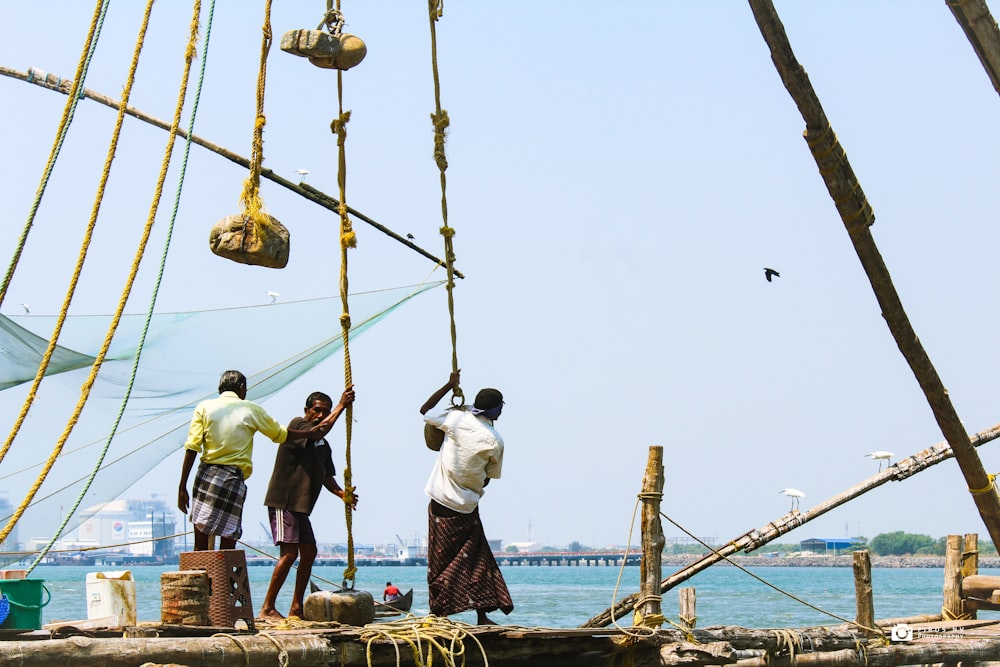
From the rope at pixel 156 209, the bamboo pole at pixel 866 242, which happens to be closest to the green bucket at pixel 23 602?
the rope at pixel 156 209

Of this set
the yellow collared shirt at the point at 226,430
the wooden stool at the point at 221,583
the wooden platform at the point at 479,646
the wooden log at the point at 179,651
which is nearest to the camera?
the wooden log at the point at 179,651

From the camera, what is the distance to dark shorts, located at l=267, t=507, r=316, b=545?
690cm

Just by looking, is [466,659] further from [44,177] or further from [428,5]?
[428,5]

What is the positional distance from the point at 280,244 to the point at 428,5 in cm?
190

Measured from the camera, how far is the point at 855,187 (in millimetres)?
7270

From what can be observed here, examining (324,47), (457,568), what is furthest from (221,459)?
(324,47)

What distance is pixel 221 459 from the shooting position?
625cm

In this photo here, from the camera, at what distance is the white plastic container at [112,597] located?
19.3ft

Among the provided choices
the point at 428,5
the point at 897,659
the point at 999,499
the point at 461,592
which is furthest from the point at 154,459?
the point at 999,499

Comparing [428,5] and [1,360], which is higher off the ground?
[428,5]

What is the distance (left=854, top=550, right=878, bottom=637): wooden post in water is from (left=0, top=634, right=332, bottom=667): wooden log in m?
5.40

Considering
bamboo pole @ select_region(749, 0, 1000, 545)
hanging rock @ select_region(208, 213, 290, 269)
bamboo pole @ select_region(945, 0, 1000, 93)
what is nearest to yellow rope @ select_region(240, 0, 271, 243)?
hanging rock @ select_region(208, 213, 290, 269)

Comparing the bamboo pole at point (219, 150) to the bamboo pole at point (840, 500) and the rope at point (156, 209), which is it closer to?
the rope at point (156, 209)

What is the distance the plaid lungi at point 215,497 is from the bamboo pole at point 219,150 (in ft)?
7.40
